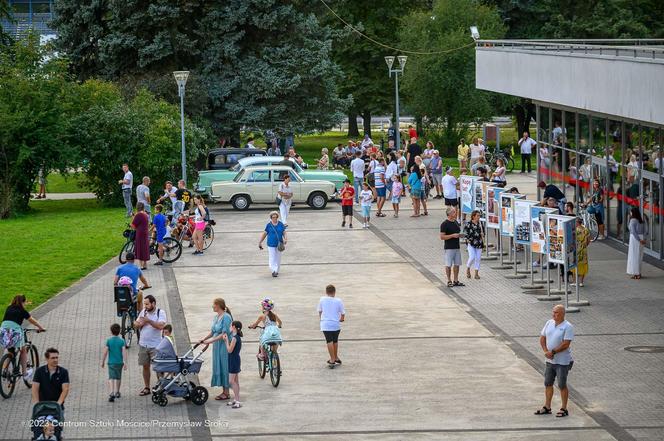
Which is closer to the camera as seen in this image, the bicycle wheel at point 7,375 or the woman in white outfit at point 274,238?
the bicycle wheel at point 7,375

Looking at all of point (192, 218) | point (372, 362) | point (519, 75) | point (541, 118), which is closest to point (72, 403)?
point (372, 362)

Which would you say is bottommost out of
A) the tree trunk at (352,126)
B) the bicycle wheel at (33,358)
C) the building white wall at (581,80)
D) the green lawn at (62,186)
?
the bicycle wheel at (33,358)

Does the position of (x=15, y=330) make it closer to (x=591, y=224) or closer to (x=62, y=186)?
(x=591, y=224)

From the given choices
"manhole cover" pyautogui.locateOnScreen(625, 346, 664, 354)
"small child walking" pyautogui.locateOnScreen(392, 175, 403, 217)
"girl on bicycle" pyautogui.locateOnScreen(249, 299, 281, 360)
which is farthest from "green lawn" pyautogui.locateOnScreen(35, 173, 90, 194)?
"manhole cover" pyautogui.locateOnScreen(625, 346, 664, 354)

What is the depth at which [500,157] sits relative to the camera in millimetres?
50188

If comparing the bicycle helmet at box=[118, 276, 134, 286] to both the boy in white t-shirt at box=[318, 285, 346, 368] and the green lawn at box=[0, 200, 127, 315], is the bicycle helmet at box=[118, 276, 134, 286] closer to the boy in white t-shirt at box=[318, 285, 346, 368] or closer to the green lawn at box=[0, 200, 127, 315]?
the boy in white t-shirt at box=[318, 285, 346, 368]

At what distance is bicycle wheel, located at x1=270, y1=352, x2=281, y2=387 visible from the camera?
18.4 meters

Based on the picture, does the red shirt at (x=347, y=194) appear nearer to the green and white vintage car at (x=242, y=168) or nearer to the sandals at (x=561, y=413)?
the green and white vintage car at (x=242, y=168)

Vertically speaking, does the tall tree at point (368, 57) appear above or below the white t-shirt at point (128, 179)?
above

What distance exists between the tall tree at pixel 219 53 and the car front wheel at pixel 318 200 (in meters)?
12.3

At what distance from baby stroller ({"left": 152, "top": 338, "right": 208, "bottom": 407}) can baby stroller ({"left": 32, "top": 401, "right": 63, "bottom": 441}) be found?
119 inches

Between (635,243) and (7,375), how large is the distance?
14.4 meters

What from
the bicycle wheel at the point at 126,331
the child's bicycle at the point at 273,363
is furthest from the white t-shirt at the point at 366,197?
the child's bicycle at the point at 273,363

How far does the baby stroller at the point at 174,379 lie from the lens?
57.7ft
